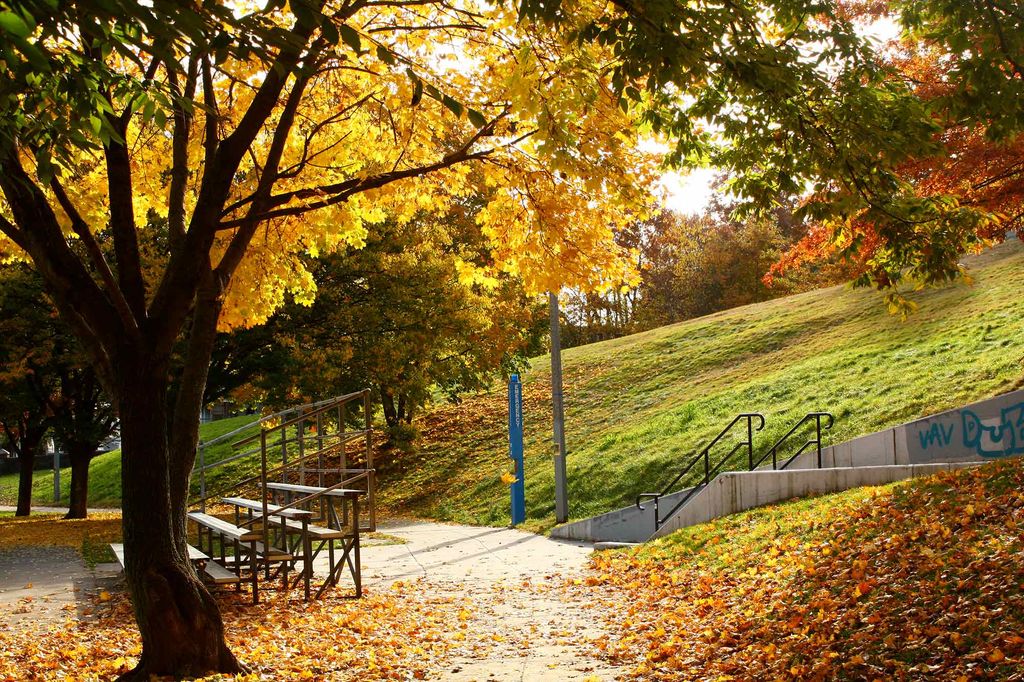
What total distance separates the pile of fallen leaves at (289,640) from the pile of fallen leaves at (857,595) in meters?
1.73

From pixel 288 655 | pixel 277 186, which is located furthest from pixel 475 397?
pixel 288 655

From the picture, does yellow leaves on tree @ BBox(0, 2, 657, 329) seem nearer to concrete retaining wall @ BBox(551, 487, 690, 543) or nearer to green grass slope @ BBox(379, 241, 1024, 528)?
concrete retaining wall @ BBox(551, 487, 690, 543)

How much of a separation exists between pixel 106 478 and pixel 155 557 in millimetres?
37049

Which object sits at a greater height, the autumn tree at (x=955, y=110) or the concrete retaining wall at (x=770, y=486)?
the autumn tree at (x=955, y=110)

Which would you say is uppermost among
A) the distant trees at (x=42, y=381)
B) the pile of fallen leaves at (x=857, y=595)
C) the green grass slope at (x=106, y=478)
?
the distant trees at (x=42, y=381)

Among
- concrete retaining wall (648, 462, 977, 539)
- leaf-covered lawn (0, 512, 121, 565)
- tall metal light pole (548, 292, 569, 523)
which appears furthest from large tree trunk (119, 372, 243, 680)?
tall metal light pole (548, 292, 569, 523)

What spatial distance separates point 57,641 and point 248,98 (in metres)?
5.78

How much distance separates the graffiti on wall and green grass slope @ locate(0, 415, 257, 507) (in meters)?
24.9

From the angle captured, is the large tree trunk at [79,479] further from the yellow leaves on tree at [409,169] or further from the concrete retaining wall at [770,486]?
the concrete retaining wall at [770,486]

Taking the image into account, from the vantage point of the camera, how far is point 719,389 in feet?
76.4

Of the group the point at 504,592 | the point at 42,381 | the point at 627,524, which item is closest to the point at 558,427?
the point at 627,524

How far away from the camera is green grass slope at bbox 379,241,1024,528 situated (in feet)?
56.6

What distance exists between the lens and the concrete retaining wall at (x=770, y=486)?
36.7ft

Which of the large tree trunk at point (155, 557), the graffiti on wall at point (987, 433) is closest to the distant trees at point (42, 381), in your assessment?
the large tree trunk at point (155, 557)
